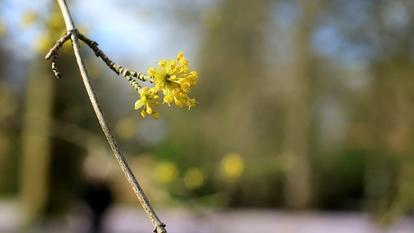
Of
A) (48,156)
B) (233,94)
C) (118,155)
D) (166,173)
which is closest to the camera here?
(118,155)

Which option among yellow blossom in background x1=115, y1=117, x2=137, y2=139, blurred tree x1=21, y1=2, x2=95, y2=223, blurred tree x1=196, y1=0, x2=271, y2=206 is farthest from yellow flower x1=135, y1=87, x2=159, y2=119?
blurred tree x1=196, y1=0, x2=271, y2=206

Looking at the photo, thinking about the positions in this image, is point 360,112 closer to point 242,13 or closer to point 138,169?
point 242,13

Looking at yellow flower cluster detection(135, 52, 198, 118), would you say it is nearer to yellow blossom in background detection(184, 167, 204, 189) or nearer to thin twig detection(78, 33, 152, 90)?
thin twig detection(78, 33, 152, 90)

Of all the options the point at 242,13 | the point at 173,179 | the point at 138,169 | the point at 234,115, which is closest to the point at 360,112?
the point at 242,13

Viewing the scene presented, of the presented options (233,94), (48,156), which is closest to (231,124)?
(233,94)

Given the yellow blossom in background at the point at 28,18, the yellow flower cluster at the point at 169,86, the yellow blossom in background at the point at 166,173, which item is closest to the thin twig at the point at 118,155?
the yellow flower cluster at the point at 169,86

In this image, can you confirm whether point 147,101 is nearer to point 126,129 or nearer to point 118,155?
point 118,155
